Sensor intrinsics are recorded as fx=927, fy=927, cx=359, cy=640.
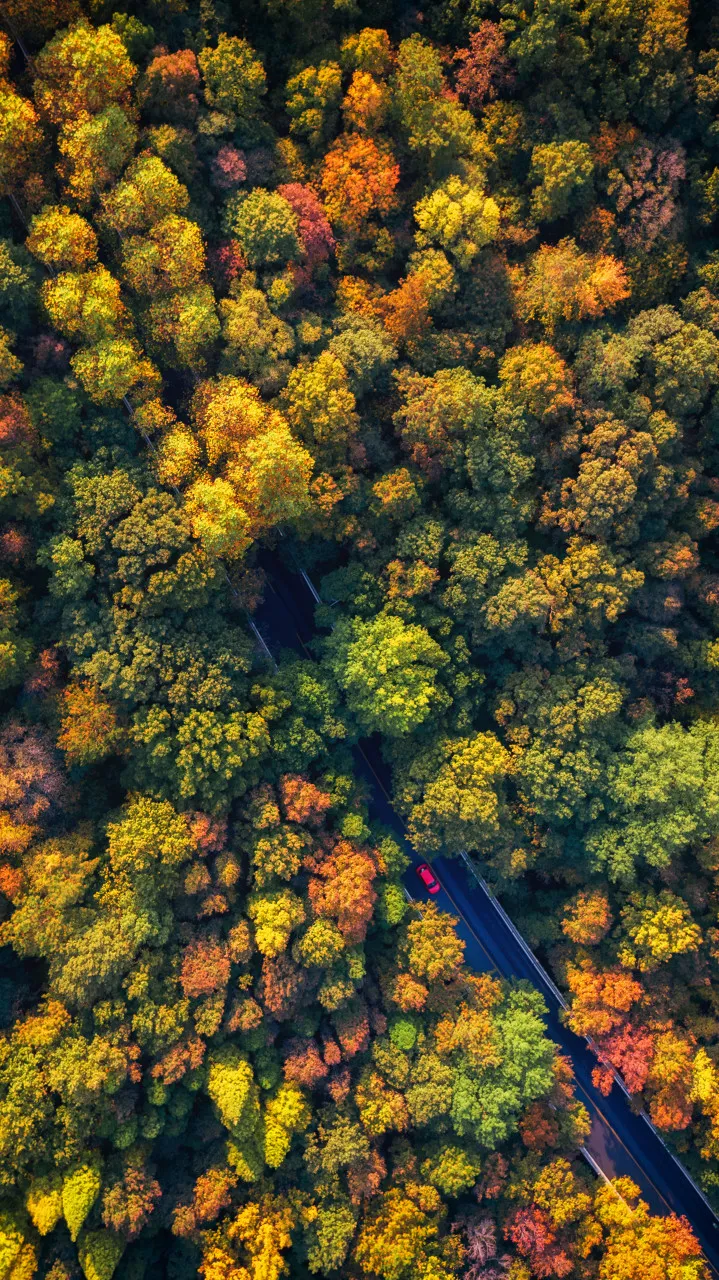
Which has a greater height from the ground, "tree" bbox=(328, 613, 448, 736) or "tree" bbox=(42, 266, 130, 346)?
"tree" bbox=(42, 266, 130, 346)

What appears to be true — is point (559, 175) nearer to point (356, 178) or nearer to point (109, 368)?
point (356, 178)

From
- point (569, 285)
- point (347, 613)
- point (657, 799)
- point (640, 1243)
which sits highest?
point (569, 285)

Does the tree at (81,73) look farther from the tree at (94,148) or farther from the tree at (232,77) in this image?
the tree at (232,77)

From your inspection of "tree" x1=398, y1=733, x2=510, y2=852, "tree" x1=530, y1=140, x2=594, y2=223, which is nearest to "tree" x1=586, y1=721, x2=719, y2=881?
"tree" x1=398, y1=733, x2=510, y2=852

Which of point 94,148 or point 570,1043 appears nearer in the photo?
point 94,148

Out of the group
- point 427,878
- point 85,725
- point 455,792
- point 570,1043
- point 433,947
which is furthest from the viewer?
point 570,1043

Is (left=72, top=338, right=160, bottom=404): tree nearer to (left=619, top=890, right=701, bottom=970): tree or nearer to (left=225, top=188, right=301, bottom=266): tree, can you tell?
(left=225, top=188, right=301, bottom=266): tree

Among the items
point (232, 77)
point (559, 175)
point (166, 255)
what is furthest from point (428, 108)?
point (166, 255)
